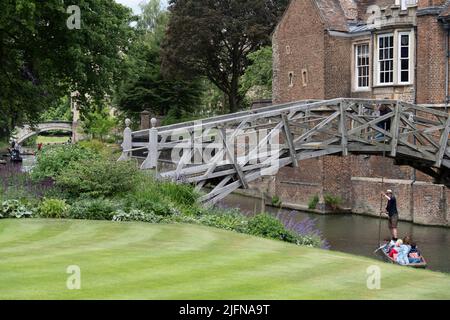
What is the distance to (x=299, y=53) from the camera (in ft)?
131

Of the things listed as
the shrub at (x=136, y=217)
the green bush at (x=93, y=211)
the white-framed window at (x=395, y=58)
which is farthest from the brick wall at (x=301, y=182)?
the green bush at (x=93, y=211)

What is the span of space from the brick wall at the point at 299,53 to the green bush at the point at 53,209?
24.4m

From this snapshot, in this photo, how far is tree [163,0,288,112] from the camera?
51.1 metres

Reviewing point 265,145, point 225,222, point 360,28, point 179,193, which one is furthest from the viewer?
point 360,28

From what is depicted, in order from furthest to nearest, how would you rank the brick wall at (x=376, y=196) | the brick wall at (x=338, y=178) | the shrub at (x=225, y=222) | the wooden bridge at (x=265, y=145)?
the brick wall at (x=338, y=178) < the brick wall at (x=376, y=196) < the wooden bridge at (x=265, y=145) < the shrub at (x=225, y=222)

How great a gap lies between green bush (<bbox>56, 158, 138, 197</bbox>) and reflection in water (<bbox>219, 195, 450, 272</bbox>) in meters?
4.62

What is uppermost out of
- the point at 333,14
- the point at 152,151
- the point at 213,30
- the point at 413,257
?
the point at 213,30

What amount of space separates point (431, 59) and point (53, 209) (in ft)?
74.7

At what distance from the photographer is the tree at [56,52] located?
1013 inches

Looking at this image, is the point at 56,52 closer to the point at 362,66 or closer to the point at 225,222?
the point at 225,222

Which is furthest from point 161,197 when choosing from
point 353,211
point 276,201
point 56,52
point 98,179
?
point 276,201

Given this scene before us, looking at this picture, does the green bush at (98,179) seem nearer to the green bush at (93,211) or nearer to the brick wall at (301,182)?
the green bush at (93,211)

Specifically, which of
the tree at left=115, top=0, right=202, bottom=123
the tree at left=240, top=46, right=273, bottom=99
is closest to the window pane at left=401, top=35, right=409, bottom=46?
the tree at left=240, top=46, right=273, bottom=99
